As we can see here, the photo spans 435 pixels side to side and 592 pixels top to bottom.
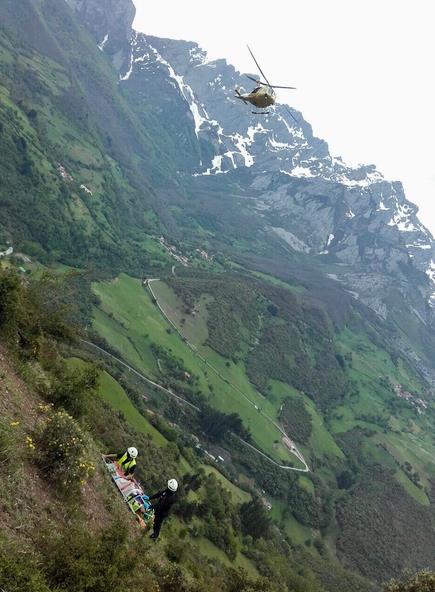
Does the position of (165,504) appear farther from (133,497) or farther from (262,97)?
(262,97)

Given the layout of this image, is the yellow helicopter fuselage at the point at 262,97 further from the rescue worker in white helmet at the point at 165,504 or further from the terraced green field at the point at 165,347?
the terraced green field at the point at 165,347

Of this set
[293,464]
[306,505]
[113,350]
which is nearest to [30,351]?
[113,350]

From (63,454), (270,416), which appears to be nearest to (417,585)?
(63,454)

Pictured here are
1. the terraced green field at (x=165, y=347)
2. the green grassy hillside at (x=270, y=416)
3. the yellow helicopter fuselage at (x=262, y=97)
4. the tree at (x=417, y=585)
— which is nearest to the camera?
the tree at (x=417, y=585)

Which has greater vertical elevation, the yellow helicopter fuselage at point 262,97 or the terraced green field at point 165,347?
the yellow helicopter fuselage at point 262,97

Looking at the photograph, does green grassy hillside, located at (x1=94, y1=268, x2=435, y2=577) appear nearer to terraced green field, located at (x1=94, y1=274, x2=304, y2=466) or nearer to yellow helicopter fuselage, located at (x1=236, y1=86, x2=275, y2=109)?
terraced green field, located at (x1=94, y1=274, x2=304, y2=466)

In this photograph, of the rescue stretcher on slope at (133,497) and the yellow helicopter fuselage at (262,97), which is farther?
the yellow helicopter fuselage at (262,97)

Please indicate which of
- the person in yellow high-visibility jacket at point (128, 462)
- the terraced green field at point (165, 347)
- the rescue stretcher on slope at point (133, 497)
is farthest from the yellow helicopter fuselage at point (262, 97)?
the terraced green field at point (165, 347)

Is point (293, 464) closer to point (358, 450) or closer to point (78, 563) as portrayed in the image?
point (358, 450)
